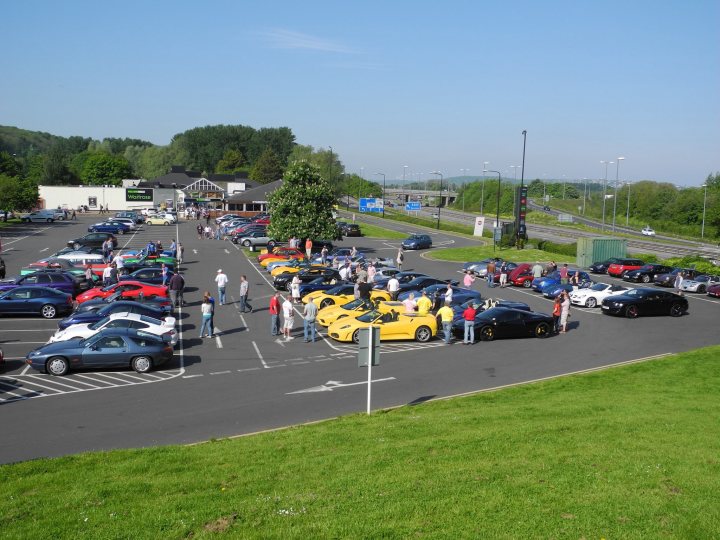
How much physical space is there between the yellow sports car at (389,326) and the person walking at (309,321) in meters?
0.63

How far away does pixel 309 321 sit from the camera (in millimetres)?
23406

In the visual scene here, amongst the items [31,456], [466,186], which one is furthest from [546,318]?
[466,186]

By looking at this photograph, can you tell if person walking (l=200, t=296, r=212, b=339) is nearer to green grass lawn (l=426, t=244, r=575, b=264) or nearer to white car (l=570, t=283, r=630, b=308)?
white car (l=570, t=283, r=630, b=308)

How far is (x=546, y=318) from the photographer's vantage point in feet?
83.7

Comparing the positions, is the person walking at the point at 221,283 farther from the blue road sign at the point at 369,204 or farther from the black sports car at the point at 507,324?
the blue road sign at the point at 369,204

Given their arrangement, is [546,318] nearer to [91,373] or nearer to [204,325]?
[204,325]

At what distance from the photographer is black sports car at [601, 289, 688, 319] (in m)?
30.2

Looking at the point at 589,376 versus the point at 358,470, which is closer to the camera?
the point at 358,470

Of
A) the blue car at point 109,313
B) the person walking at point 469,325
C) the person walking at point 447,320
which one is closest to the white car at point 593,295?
the person walking at point 469,325

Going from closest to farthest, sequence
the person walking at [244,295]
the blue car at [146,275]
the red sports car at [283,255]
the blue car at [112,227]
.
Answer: the person walking at [244,295], the blue car at [146,275], the red sports car at [283,255], the blue car at [112,227]

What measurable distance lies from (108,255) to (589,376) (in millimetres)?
31147

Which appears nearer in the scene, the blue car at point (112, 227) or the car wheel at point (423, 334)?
the car wheel at point (423, 334)

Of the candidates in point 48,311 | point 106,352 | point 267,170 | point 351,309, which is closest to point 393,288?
point 351,309

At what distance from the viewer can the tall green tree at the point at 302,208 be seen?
2050 inches
